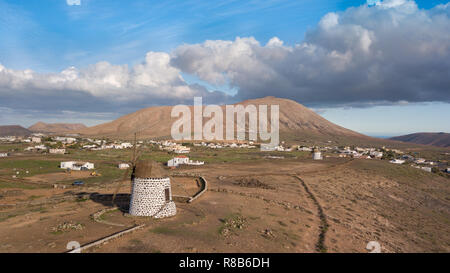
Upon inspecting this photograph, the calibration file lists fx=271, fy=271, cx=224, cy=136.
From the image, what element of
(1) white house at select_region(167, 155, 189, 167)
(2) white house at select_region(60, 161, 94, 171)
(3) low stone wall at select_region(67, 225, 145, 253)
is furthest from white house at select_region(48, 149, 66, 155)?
(3) low stone wall at select_region(67, 225, 145, 253)

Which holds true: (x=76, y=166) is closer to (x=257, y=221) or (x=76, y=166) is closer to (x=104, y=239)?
(x=104, y=239)

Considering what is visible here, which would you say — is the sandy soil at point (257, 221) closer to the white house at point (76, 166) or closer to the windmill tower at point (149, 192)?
the windmill tower at point (149, 192)

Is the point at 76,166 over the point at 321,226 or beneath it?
over

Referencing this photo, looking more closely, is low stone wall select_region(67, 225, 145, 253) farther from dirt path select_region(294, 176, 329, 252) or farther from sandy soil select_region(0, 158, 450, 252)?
dirt path select_region(294, 176, 329, 252)

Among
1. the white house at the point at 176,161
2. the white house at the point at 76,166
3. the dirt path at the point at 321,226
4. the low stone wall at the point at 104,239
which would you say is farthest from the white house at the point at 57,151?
the low stone wall at the point at 104,239

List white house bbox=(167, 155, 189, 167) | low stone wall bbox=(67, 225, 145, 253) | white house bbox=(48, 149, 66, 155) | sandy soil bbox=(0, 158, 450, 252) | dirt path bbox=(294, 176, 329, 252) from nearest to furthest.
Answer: low stone wall bbox=(67, 225, 145, 253) → sandy soil bbox=(0, 158, 450, 252) → dirt path bbox=(294, 176, 329, 252) → white house bbox=(167, 155, 189, 167) → white house bbox=(48, 149, 66, 155)

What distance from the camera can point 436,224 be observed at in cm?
2964

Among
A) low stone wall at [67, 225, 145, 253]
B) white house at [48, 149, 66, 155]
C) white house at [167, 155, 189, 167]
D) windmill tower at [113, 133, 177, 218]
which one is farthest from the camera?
white house at [48, 149, 66, 155]

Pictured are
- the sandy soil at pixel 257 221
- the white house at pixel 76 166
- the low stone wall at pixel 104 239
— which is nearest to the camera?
the low stone wall at pixel 104 239

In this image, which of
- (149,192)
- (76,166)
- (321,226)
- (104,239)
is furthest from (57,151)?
(321,226)

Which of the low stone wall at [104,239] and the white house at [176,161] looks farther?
the white house at [176,161]

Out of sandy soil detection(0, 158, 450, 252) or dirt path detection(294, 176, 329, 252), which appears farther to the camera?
dirt path detection(294, 176, 329, 252)

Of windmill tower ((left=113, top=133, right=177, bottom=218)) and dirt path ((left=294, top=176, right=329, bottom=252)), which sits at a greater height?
windmill tower ((left=113, top=133, right=177, bottom=218))
